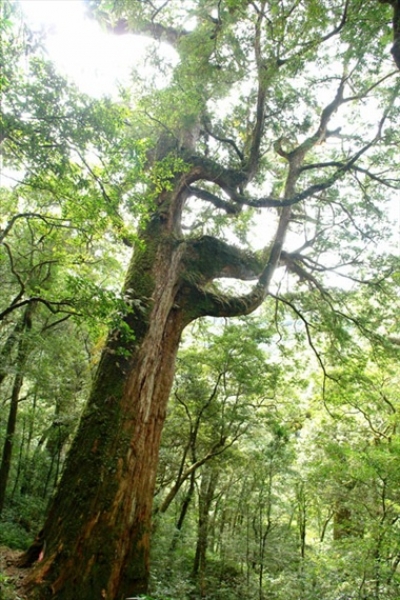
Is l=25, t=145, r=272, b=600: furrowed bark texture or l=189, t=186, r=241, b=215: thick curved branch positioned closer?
l=25, t=145, r=272, b=600: furrowed bark texture

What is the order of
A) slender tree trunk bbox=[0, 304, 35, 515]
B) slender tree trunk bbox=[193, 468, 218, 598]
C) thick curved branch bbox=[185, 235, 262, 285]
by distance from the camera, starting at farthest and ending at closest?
1. slender tree trunk bbox=[193, 468, 218, 598]
2. slender tree trunk bbox=[0, 304, 35, 515]
3. thick curved branch bbox=[185, 235, 262, 285]

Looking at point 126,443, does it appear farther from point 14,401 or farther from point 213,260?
point 14,401

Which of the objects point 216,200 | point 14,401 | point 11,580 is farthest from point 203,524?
point 216,200

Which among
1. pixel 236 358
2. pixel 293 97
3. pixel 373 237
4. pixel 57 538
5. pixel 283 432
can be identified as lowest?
pixel 57 538

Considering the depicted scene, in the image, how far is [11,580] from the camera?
125 inches

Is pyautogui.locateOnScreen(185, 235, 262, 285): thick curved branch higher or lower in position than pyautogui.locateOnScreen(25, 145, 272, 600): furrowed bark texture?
higher

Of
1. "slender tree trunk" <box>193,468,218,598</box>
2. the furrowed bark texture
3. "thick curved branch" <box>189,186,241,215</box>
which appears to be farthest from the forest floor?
"thick curved branch" <box>189,186,241,215</box>

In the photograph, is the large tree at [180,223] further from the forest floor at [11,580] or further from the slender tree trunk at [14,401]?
the slender tree trunk at [14,401]

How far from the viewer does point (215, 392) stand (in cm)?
912

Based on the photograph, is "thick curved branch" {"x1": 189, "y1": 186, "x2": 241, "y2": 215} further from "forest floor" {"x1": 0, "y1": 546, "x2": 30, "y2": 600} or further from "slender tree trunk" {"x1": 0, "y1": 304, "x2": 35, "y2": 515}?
"forest floor" {"x1": 0, "y1": 546, "x2": 30, "y2": 600}

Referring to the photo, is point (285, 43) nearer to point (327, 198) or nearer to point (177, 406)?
point (327, 198)

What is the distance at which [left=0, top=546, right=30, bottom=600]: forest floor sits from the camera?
9.29 ft

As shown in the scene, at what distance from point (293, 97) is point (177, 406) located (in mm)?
7648

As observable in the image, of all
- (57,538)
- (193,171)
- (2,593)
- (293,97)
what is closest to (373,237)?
(293,97)
